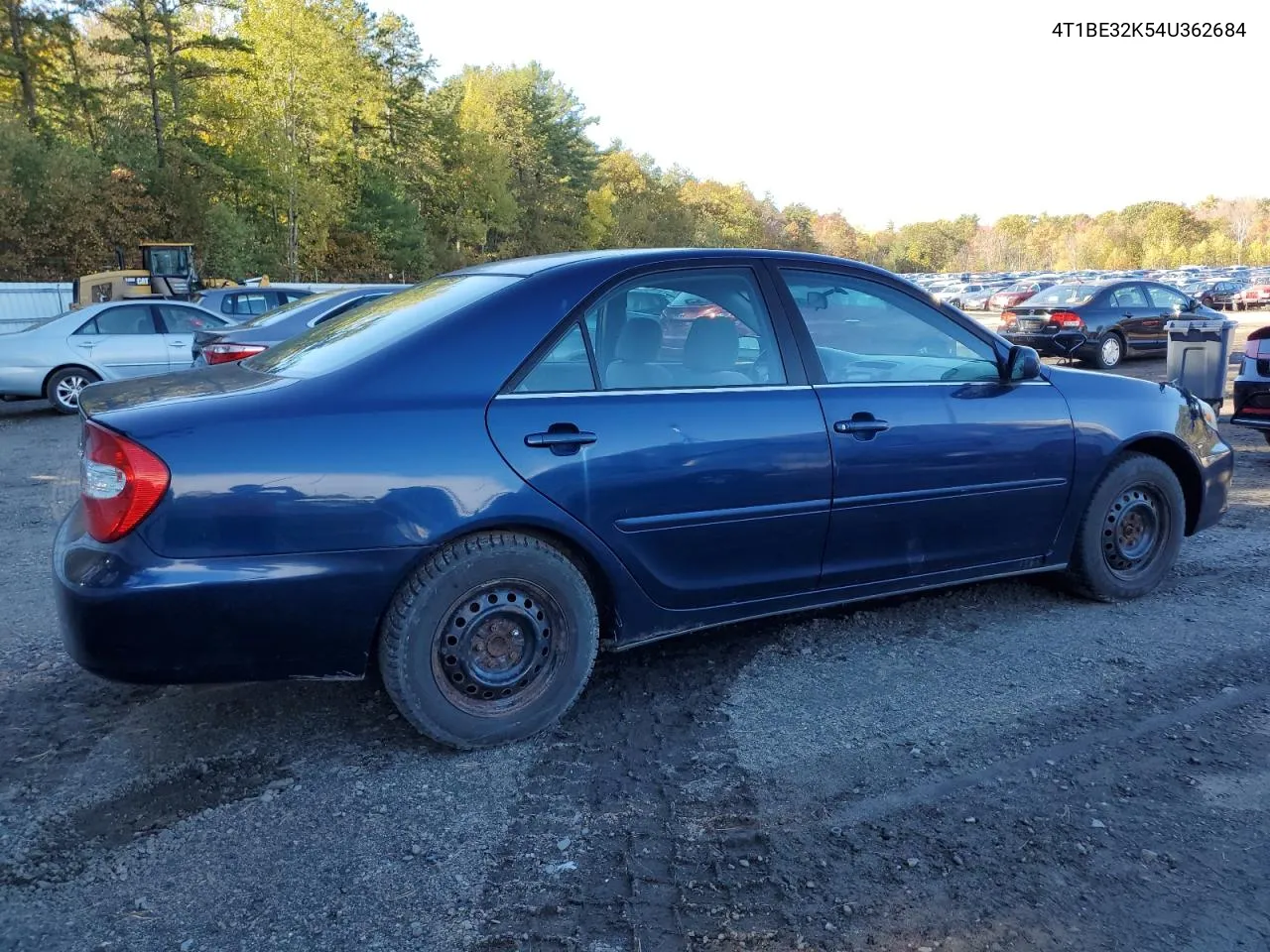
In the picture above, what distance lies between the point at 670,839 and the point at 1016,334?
52.7 feet

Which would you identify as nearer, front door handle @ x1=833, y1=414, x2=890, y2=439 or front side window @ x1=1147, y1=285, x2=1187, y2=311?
front door handle @ x1=833, y1=414, x2=890, y2=439

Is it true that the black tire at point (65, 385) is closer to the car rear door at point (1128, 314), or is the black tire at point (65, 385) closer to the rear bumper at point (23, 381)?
the rear bumper at point (23, 381)

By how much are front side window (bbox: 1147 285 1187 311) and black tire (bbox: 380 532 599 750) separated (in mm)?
17191

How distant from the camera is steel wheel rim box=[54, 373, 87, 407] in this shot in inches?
490

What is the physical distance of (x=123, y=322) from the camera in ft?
41.9

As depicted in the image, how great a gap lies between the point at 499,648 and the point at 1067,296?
16700mm

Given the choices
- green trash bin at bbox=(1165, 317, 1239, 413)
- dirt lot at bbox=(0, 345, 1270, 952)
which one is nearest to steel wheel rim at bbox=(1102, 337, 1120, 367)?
green trash bin at bbox=(1165, 317, 1239, 413)

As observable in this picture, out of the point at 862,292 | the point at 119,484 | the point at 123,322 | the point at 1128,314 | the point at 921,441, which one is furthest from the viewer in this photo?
the point at 1128,314

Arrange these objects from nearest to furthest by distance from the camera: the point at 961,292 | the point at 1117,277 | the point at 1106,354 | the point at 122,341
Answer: the point at 122,341
the point at 1106,354
the point at 1117,277
the point at 961,292

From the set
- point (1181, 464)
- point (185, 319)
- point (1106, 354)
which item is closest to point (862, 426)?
point (1181, 464)

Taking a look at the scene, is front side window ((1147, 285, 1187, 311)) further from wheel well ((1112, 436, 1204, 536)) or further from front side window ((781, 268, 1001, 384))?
front side window ((781, 268, 1001, 384))

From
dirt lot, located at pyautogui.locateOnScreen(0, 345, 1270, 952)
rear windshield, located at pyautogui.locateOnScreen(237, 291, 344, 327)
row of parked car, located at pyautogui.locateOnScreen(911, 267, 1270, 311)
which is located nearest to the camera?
dirt lot, located at pyautogui.locateOnScreen(0, 345, 1270, 952)

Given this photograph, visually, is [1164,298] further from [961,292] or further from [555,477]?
[961,292]

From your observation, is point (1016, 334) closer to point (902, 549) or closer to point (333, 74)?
point (902, 549)
